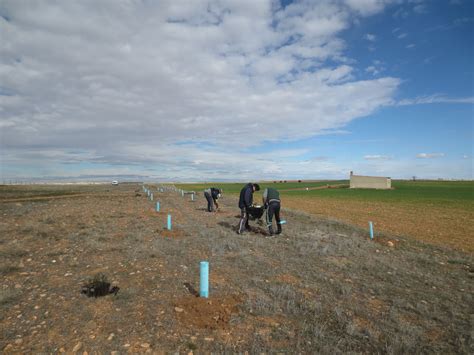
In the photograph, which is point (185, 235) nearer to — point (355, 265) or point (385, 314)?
point (355, 265)

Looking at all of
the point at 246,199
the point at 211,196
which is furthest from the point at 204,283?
the point at 211,196

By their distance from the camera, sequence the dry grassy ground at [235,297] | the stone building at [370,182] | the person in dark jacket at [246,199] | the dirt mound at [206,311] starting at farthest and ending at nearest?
the stone building at [370,182] < the person in dark jacket at [246,199] < the dirt mound at [206,311] < the dry grassy ground at [235,297]

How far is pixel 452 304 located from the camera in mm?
6211

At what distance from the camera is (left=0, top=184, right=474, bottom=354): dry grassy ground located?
4602mm

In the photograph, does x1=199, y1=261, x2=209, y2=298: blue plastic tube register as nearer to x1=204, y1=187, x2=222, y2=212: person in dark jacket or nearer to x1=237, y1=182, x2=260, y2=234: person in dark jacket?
x1=237, y1=182, x2=260, y2=234: person in dark jacket

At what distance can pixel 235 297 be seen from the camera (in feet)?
20.5

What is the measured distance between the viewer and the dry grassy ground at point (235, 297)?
460cm

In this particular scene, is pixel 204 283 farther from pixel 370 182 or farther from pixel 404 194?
pixel 370 182

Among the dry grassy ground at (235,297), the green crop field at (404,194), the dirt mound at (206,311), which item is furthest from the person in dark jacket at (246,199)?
the green crop field at (404,194)

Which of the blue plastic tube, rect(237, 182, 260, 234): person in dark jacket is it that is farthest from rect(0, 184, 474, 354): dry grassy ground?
rect(237, 182, 260, 234): person in dark jacket

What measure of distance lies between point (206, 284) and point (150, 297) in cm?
137

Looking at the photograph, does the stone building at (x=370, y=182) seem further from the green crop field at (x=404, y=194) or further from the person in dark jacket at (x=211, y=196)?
the person in dark jacket at (x=211, y=196)

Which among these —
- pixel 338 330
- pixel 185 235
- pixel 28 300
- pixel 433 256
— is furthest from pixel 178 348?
pixel 433 256

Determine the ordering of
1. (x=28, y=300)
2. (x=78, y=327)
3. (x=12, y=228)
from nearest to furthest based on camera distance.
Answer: (x=78, y=327), (x=28, y=300), (x=12, y=228)
